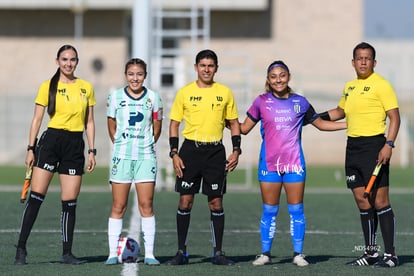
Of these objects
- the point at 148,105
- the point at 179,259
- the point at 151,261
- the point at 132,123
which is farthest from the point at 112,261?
the point at 148,105

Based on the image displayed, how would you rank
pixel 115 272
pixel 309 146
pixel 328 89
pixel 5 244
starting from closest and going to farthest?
pixel 115 272, pixel 5 244, pixel 309 146, pixel 328 89

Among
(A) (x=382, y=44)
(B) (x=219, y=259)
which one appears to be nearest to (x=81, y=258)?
(B) (x=219, y=259)

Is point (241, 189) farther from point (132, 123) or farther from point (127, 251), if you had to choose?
point (132, 123)

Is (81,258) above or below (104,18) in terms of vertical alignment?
below

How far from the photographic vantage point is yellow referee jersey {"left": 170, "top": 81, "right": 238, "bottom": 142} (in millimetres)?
11133

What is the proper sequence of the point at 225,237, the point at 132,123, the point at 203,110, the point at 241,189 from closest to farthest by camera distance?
the point at 132,123
the point at 203,110
the point at 225,237
the point at 241,189

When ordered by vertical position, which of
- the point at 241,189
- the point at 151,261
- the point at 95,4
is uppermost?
the point at 95,4

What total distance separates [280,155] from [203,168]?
0.78 meters

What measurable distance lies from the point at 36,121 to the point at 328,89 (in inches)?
1051

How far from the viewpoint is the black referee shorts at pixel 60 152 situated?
11070 mm

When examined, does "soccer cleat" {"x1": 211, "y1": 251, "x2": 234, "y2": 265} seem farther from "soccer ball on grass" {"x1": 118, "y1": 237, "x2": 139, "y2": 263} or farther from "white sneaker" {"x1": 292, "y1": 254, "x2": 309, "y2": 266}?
"soccer ball on grass" {"x1": 118, "y1": 237, "x2": 139, "y2": 263}

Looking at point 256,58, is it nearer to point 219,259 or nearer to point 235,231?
point 235,231

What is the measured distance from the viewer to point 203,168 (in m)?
11.2

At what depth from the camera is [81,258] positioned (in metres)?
11.5
